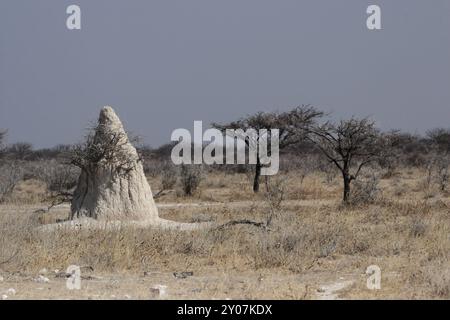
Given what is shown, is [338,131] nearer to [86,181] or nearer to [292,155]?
A: [86,181]

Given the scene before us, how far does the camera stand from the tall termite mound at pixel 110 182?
42.3 feet

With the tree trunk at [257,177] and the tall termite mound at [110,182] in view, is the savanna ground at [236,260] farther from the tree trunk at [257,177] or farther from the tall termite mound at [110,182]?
the tree trunk at [257,177]

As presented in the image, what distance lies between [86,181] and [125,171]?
854 millimetres

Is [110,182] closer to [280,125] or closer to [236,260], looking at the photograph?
[236,260]

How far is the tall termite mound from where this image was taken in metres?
12.9

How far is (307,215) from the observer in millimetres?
15852

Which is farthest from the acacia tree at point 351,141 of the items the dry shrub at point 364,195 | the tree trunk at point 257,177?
the tree trunk at point 257,177

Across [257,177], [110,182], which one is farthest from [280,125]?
[110,182]

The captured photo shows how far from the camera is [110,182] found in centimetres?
1295

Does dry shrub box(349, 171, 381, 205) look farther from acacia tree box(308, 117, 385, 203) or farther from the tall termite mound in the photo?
the tall termite mound

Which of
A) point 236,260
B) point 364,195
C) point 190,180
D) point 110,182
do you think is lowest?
point 190,180

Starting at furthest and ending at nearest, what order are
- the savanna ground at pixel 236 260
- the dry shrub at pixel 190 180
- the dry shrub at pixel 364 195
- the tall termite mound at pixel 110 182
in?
the dry shrub at pixel 190 180, the dry shrub at pixel 364 195, the tall termite mound at pixel 110 182, the savanna ground at pixel 236 260

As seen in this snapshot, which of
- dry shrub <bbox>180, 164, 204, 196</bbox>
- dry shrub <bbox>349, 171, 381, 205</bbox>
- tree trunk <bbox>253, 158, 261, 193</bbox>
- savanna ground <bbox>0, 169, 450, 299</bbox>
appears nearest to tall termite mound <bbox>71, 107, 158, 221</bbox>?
savanna ground <bbox>0, 169, 450, 299</bbox>

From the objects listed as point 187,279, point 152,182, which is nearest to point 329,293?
point 187,279
